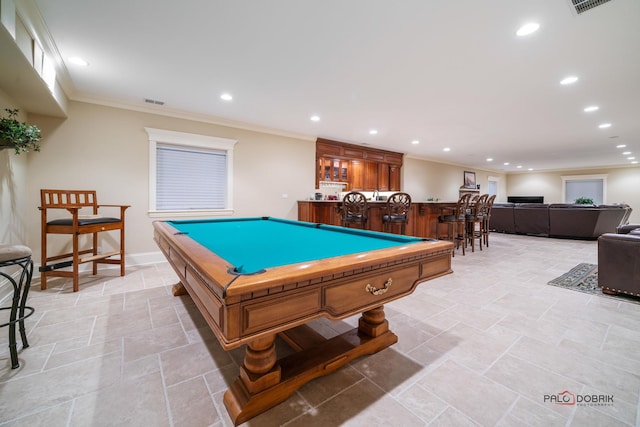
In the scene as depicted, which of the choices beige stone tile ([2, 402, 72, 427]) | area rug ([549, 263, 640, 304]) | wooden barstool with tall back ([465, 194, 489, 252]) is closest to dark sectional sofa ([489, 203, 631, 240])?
wooden barstool with tall back ([465, 194, 489, 252])

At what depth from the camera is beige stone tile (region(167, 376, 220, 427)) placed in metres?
1.16

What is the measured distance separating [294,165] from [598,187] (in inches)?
542

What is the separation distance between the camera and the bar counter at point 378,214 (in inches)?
200

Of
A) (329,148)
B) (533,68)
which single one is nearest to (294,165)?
(329,148)

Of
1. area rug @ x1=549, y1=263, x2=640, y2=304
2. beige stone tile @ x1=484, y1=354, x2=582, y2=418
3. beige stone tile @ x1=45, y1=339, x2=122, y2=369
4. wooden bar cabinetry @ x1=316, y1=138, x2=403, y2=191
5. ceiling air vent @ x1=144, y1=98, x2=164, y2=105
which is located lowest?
beige stone tile @ x1=45, y1=339, x2=122, y2=369

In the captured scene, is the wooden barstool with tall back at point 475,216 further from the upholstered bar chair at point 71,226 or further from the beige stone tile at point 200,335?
the upholstered bar chair at point 71,226

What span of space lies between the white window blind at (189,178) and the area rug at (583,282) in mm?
5138

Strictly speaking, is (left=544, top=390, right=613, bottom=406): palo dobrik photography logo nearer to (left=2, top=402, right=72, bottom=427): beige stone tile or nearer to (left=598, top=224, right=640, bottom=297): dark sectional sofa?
(left=598, top=224, right=640, bottom=297): dark sectional sofa

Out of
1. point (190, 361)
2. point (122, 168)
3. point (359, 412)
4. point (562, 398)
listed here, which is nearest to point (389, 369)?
point (359, 412)

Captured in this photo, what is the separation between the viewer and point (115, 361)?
1593mm

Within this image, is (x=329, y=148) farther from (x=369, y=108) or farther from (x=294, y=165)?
(x=369, y=108)

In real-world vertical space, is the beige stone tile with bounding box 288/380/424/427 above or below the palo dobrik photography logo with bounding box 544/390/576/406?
below

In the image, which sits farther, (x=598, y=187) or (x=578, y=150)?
(x=598, y=187)

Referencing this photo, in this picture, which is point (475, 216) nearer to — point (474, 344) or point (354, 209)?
point (354, 209)
